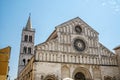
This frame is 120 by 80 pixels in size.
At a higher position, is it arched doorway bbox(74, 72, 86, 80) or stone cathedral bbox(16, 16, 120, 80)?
stone cathedral bbox(16, 16, 120, 80)

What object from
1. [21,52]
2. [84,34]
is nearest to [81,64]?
Result: [84,34]

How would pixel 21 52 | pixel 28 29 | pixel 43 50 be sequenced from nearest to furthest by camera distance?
1. pixel 43 50
2. pixel 21 52
3. pixel 28 29

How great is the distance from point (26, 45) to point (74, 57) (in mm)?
25732

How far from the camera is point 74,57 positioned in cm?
2442

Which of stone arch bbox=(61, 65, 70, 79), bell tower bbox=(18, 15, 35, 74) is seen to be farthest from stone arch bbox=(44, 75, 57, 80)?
bell tower bbox=(18, 15, 35, 74)

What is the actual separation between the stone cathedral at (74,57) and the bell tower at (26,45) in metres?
19.4

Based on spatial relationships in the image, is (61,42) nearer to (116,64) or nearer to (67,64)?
(67,64)

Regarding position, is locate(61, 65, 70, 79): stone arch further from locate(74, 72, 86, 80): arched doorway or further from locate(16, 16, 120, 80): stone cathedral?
locate(74, 72, 86, 80): arched doorway

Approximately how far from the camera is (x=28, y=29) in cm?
4981

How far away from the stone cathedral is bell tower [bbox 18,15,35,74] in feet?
63.6

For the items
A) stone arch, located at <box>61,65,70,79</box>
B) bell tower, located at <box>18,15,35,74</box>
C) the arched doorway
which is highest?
bell tower, located at <box>18,15,35,74</box>

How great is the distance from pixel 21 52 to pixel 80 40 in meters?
24.0

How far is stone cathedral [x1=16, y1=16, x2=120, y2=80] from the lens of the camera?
22266 millimetres

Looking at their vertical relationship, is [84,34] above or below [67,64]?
above
